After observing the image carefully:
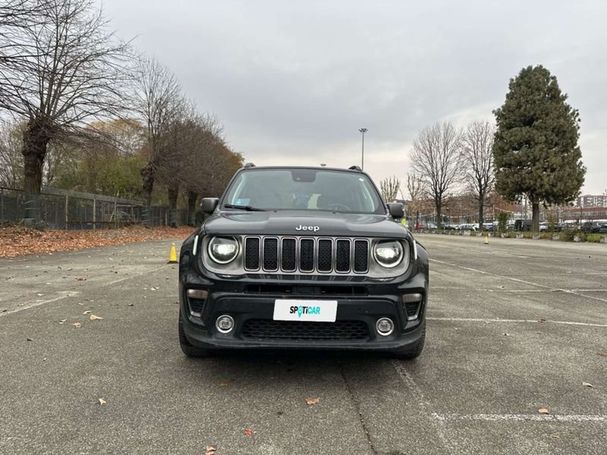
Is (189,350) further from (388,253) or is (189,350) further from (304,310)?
(388,253)

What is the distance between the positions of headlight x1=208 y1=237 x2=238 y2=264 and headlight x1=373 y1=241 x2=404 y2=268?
986mm

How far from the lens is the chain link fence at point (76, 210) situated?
66.4 feet

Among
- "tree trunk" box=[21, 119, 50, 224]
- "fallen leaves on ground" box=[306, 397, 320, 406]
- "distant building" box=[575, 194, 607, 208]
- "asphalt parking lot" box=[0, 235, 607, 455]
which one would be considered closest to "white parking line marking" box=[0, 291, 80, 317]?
"asphalt parking lot" box=[0, 235, 607, 455]

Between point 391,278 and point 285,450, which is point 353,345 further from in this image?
point 285,450

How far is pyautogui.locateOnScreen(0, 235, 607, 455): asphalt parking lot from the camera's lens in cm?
273

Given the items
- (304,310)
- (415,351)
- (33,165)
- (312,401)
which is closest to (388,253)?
(304,310)

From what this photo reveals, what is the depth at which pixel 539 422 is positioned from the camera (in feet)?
9.92

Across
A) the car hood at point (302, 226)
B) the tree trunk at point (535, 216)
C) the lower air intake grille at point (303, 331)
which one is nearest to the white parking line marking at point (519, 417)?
the lower air intake grille at point (303, 331)

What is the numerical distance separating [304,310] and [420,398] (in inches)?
39.9

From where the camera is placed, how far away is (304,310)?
3.28 m

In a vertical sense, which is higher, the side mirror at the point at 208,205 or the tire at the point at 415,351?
the side mirror at the point at 208,205

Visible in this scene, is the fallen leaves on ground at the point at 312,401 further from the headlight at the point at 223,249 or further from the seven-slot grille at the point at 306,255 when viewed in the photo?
the headlight at the point at 223,249

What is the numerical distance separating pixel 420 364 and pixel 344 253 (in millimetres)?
1430

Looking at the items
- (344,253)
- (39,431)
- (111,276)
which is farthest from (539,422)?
(111,276)
